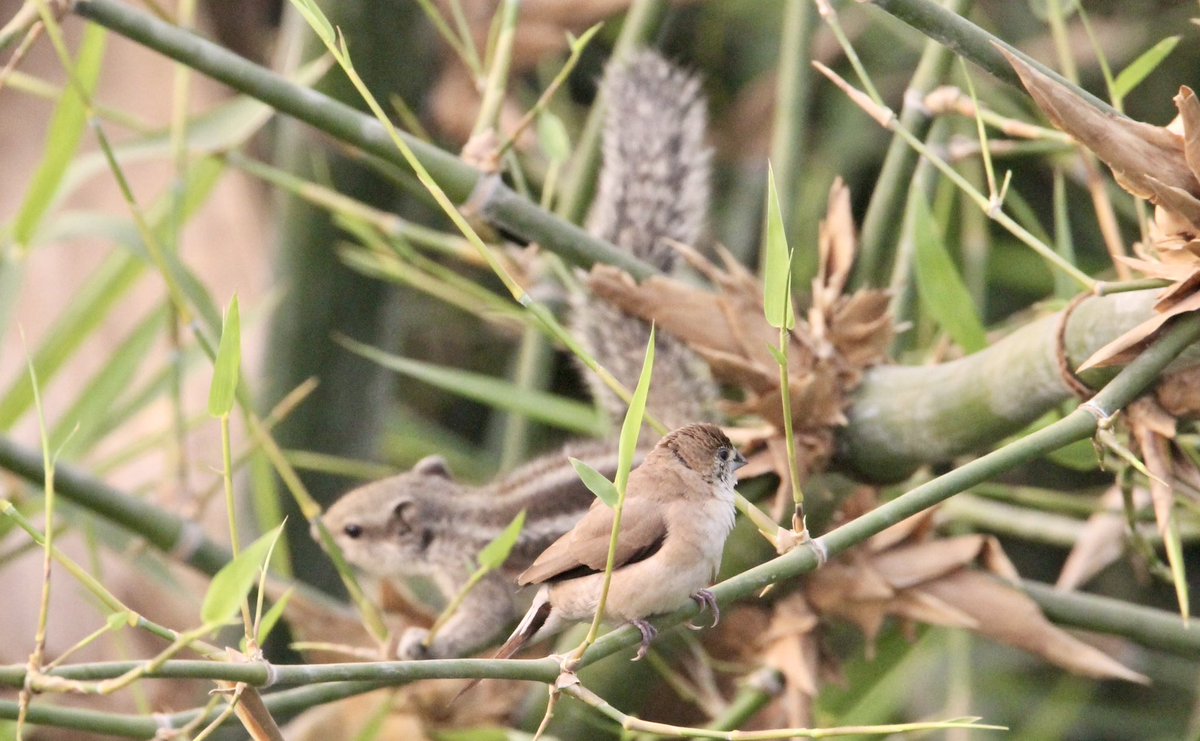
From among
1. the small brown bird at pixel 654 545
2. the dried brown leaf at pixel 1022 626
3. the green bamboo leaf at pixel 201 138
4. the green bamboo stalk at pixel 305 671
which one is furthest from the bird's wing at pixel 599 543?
the green bamboo leaf at pixel 201 138

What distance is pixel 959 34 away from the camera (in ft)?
2.98

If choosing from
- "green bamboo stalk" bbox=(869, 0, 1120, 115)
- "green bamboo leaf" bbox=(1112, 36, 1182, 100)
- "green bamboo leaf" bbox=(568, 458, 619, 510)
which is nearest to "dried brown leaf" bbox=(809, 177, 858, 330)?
"green bamboo leaf" bbox=(1112, 36, 1182, 100)

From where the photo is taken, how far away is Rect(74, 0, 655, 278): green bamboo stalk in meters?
1.17

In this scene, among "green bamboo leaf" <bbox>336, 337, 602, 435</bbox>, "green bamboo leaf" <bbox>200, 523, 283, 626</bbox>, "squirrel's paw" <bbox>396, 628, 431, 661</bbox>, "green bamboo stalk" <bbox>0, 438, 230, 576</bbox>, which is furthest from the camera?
"green bamboo leaf" <bbox>336, 337, 602, 435</bbox>

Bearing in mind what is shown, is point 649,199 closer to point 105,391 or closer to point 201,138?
point 201,138

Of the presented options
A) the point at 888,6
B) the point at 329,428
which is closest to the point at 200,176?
the point at 329,428

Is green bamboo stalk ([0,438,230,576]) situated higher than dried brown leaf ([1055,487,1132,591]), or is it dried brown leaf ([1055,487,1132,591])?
green bamboo stalk ([0,438,230,576])

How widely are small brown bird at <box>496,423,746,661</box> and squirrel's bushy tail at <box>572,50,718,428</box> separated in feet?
1.74

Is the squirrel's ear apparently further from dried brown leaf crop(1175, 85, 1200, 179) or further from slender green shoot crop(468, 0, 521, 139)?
dried brown leaf crop(1175, 85, 1200, 179)

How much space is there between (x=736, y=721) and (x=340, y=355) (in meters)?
1.06

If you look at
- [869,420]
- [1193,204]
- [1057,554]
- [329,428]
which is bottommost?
[1057,554]

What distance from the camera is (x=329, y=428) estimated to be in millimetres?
2203

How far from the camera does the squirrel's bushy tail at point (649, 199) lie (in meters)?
1.74

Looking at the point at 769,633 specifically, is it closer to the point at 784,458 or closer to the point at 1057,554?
the point at 784,458
